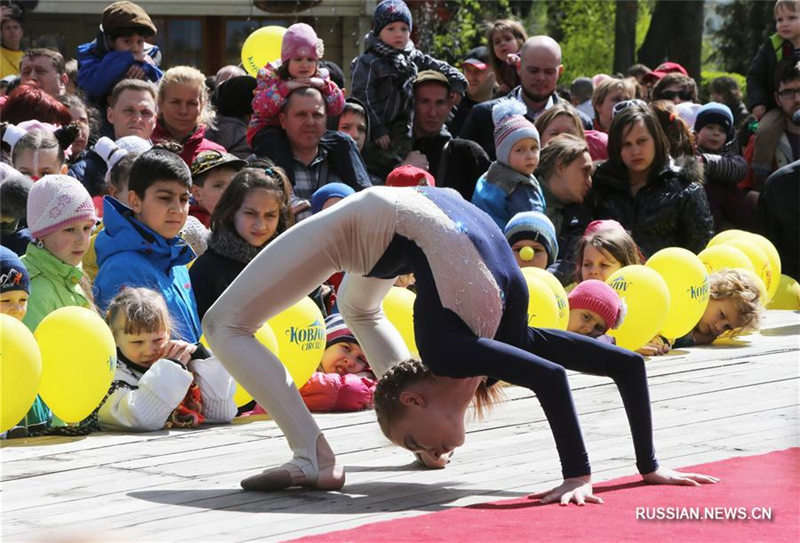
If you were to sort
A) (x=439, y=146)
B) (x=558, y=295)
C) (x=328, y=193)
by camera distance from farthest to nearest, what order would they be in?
(x=439, y=146)
(x=328, y=193)
(x=558, y=295)

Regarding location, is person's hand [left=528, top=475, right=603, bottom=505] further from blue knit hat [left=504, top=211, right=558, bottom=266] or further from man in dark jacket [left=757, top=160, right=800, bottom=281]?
man in dark jacket [left=757, top=160, right=800, bottom=281]

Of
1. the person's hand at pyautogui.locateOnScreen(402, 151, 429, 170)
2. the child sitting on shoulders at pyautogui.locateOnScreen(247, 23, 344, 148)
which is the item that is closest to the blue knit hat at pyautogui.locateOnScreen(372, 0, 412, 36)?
the person's hand at pyautogui.locateOnScreen(402, 151, 429, 170)

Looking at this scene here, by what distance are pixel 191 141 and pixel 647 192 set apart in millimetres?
3025

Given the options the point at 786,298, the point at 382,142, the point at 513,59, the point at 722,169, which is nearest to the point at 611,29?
the point at 722,169

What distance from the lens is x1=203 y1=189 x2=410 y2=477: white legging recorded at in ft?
14.5

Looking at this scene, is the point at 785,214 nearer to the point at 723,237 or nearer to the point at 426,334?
the point at 723,237

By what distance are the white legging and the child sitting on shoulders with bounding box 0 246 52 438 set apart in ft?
3.75

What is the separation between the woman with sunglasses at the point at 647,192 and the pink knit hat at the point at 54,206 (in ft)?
13.1

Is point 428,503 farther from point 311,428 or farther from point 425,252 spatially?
point 425,252

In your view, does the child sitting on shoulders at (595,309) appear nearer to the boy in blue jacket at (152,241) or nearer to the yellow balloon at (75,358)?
the boy in blue jacket at (152,241)

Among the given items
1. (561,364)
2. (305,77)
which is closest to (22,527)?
(561,364)

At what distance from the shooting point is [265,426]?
570 cm

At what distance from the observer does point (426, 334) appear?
4301 millimetres

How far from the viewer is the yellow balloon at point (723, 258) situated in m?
8.18
